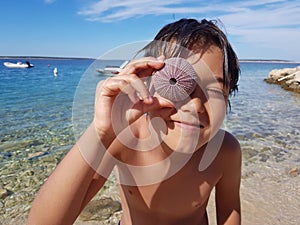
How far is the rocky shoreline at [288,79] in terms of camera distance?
18.3 metres

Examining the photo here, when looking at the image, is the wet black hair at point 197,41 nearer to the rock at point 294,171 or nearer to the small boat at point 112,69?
the small boat at point 112,69

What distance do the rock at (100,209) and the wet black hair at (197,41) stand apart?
235 cm

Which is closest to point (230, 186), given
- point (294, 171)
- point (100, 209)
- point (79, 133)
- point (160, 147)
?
point (160, 147)

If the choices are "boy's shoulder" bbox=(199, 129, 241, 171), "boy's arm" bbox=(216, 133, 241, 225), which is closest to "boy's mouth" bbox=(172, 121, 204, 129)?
"boy's shoulder" bbox=(199, 129, 241, 171)

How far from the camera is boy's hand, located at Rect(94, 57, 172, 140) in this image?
1.12 metres

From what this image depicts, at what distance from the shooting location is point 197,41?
1.58 m

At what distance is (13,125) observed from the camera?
27.1 ft

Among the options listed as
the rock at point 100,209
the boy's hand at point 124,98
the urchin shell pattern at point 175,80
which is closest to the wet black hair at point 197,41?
the urchin shell pattern at point 175,80

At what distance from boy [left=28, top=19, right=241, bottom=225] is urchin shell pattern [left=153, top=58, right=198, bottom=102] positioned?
34 mm

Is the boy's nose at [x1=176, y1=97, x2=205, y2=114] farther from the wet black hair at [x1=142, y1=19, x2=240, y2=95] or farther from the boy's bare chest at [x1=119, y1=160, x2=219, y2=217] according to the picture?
the boy's bare chest at [x1=119, y1=160, x2=219, y2=217]

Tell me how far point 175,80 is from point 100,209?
8.89 feet

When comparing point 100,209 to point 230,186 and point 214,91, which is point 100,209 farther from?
point 214,91

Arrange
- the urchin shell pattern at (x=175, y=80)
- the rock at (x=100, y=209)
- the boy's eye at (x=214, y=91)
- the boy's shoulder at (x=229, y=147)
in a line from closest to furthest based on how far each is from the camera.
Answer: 1. the urchin shell pattern at (x=175, y=80)
2. the boy's eye at (x=214, y=91)
3. the boy's shoulder at (x=229, y=147)
4. the rock at (x=100, y=209)

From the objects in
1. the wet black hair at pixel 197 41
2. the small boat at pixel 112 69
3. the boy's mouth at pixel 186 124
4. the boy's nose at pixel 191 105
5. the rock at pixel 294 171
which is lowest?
the rock at pixel 294 171
